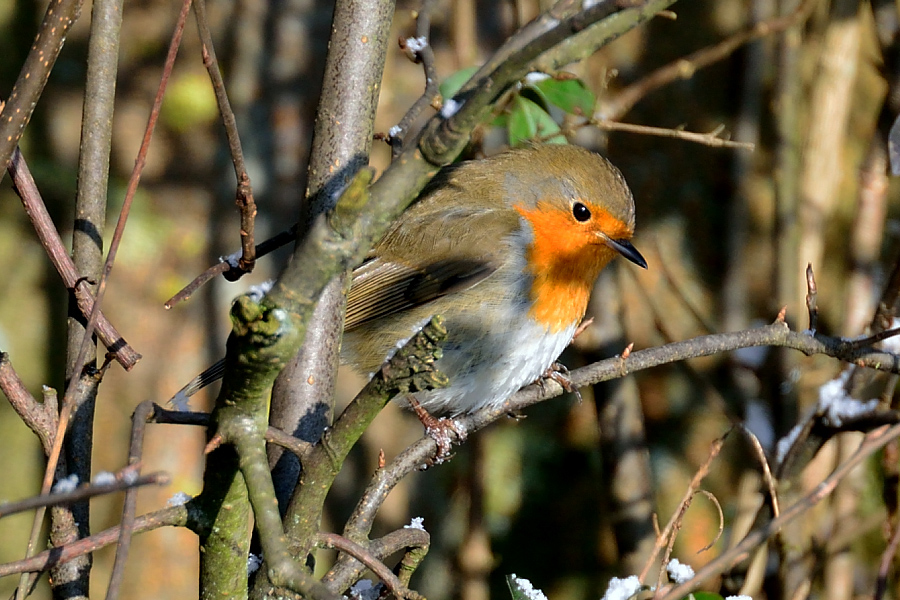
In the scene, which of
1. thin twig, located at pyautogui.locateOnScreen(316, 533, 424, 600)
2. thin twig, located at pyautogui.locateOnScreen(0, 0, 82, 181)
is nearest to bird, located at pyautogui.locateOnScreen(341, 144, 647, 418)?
thin twig, located at pyautogui.locateOnScreen(316, 533, 424, 600)

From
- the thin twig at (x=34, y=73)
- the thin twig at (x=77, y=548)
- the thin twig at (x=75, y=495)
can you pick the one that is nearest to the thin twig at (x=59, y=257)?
the thin twig at (x=34, y=73)

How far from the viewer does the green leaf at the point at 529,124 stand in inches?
105

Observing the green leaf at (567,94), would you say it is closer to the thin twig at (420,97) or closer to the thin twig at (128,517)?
the thin twig at (420,97)

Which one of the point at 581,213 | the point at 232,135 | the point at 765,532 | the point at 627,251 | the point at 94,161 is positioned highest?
the point at 581,213

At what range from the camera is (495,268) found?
8.33ft

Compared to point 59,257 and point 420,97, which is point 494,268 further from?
point 59,257

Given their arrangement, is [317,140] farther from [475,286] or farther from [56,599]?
[56,599]

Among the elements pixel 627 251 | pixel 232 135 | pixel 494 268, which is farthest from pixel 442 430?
pixel 232 135

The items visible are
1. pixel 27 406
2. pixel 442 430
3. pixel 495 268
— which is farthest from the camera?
pixel 495 268

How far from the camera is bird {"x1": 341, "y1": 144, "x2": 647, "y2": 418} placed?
240 centimetres

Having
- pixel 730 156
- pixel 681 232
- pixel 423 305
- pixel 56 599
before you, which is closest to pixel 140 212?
pixel 423 305

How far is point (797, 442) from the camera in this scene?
108 inches

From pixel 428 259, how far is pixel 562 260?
1.37 feet

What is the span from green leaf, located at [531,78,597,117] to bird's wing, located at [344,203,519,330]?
14.7 inches
